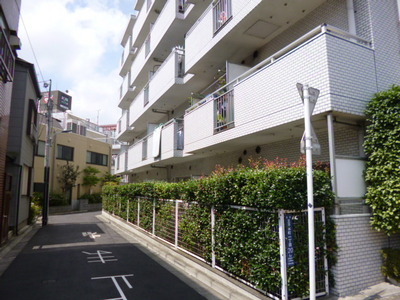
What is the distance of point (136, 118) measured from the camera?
62.0 feet

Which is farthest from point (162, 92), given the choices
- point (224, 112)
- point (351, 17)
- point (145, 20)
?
point (351, 17)

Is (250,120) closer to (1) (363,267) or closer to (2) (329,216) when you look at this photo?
(2) (329,216)

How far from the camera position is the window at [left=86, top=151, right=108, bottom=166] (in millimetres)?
35134

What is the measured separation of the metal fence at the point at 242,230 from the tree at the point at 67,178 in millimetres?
21871

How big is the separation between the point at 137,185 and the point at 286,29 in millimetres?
8856

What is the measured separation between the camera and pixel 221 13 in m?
9.18

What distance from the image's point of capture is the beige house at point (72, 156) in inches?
1090

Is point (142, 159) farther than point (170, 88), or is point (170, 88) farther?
point (142, 159)

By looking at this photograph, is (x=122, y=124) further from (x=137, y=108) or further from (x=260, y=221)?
(x=260, y=221)

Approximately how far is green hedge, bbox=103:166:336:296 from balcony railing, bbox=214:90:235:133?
A: 7.44 ft

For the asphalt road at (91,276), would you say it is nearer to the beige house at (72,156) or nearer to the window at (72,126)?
the beige house at (72,156)

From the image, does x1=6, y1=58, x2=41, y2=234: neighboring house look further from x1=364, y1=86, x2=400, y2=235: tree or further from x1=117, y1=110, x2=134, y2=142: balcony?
x1=364, y1=86, x2=400, y2=235: tree

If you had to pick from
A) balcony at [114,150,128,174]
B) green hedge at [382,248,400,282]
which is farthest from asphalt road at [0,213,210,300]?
balcony at [114,150,128,174]

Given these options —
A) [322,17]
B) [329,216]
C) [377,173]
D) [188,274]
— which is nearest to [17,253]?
[188,274]
